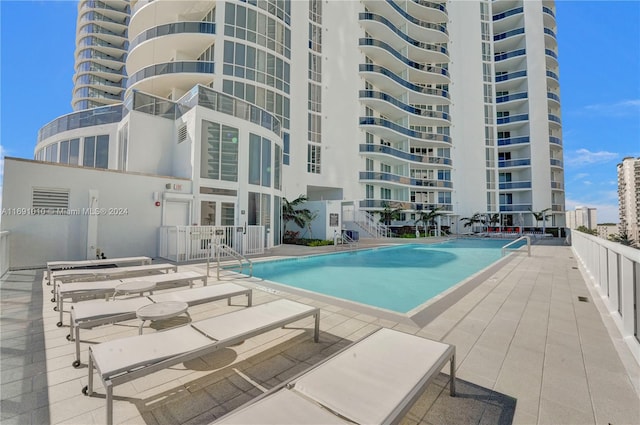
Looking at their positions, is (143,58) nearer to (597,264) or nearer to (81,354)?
(81,354)

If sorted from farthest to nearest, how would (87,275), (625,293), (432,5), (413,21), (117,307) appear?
(432,5) < (413,21) < (87,275) < (625,293) < (117,307)

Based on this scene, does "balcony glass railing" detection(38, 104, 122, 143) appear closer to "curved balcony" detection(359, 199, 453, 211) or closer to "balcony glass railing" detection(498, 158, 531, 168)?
"curved balcony" detection(359, 199, 453, 211)

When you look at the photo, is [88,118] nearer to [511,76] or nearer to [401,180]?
[401,180]

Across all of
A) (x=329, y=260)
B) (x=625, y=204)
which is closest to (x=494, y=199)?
(x=625, y=204)

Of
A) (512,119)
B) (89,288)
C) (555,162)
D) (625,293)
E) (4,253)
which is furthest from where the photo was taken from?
(512,119)

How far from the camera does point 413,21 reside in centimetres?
3188

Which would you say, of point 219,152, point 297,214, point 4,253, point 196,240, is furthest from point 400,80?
point 4,253

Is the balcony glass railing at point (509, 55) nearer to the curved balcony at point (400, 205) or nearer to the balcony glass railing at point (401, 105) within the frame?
the balcony glass railing at point (401, 105)

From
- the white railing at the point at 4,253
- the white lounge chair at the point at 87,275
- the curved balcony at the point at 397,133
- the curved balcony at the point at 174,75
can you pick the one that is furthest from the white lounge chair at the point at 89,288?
the curved balcony at the point at 397,133

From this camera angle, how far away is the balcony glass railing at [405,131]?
2644cm

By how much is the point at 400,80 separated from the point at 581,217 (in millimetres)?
26008

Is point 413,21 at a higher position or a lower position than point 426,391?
higher

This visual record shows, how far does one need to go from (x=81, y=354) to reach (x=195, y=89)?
36.2 ft

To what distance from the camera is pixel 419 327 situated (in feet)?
12.2
